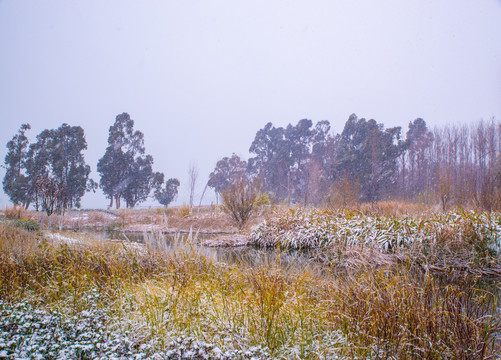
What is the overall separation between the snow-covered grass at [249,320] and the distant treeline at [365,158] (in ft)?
48.9

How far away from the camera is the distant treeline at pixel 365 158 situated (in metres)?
20.4

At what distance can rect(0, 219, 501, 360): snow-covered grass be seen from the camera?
1742 millimetres

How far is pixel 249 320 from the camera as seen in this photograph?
6.92 ft

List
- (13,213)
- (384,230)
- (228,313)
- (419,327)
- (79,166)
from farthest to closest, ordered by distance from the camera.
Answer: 1. (79,166)
2. (13,213)
3. (384,230)
4. (228,313)
5. (419,327)

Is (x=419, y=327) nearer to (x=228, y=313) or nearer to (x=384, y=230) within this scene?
(x=228, y=313)

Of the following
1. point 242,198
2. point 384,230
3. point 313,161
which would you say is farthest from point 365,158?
point 384,230

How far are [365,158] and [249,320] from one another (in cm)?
2409

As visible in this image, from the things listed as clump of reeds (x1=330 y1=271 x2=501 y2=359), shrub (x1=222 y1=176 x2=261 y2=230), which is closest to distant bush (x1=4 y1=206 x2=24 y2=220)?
shrub (x1=222 y1=176 x2=261 y2=230)

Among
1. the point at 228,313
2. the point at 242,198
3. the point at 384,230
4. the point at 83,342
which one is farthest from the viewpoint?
the point at 242,198

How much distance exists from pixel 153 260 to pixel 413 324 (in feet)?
10.6

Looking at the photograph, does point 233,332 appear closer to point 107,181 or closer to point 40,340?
point 40,340

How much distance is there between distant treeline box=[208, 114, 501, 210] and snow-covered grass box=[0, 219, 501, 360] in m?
14.9

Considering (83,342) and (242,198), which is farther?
(242,198)

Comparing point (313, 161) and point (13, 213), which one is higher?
point (313, 161)
